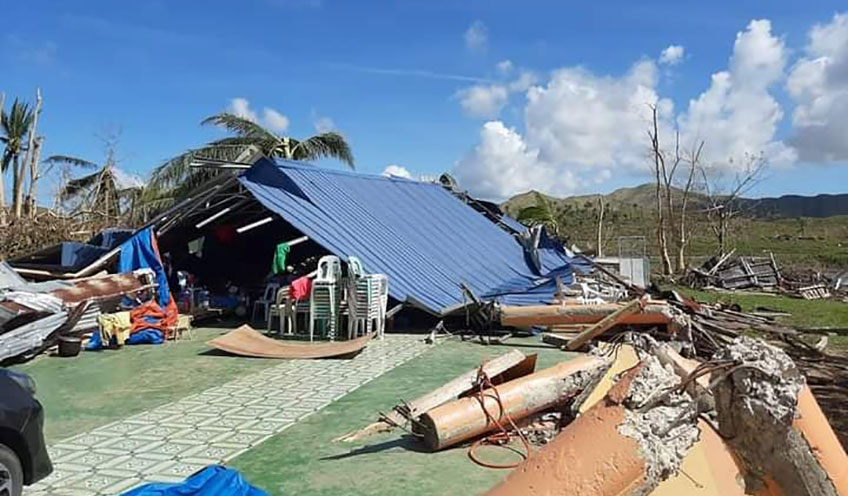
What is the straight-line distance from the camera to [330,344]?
872 centimetres

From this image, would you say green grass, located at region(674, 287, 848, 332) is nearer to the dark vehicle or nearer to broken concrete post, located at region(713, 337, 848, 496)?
broken concrete post, located at region(713, 337, 848, 496)

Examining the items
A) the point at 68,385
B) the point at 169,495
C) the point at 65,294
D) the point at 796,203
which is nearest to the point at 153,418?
the point at 68,385

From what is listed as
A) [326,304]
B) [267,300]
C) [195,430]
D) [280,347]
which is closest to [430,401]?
[195,430]

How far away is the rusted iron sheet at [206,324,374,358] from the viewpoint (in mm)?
8227

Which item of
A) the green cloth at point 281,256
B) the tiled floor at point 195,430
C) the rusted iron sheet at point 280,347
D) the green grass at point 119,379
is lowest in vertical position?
the tiled floor at point 195,430

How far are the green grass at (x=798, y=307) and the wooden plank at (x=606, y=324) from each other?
4.41 metres

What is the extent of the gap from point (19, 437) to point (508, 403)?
299cm

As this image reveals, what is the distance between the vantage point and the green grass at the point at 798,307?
11578 millimetres

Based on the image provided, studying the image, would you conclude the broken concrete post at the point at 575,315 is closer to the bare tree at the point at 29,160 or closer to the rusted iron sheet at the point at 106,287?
the rusted iron sheet at the point at 106,287

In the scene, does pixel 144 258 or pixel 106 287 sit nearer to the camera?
pixel 106 287

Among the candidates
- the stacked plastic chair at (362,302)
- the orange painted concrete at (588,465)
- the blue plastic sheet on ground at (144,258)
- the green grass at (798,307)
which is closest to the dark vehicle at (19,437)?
the orange painted concrete at (588,465)

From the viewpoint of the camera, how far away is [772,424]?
1.76 m

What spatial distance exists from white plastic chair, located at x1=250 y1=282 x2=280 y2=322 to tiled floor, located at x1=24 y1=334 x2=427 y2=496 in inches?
163

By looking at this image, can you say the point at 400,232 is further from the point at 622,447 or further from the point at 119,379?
the point at 622,447
